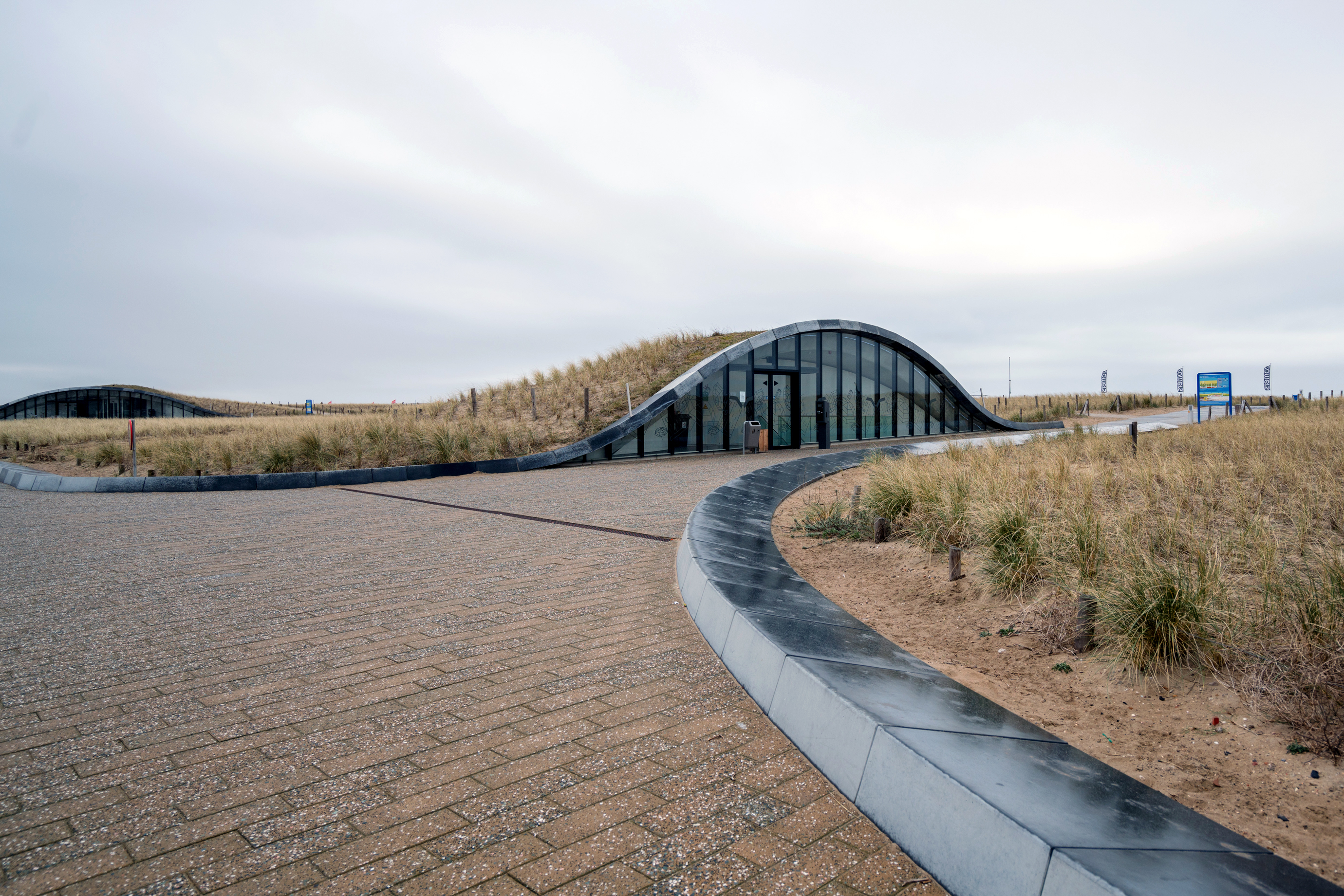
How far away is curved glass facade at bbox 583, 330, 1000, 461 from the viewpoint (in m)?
21.1

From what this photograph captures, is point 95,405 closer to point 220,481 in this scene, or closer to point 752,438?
point 220,481

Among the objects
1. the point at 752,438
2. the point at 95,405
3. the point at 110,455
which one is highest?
the point at 95,405

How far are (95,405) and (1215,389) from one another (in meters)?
80.1

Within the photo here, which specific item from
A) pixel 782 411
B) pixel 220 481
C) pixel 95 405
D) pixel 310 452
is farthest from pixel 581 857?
pixel 95 405

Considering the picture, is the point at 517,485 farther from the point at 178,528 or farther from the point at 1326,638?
the point at 1326,638

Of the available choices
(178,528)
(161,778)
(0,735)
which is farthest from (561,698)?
(178,528)

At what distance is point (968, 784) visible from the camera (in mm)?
2217

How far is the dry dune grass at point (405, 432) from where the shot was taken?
53.9 ft

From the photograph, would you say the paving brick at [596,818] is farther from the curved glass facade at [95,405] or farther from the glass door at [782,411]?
the curved glass facade at [95,405]

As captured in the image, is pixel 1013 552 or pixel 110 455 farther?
pixel 110 455

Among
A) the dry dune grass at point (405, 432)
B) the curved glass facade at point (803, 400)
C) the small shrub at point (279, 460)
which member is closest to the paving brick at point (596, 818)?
the dry dune grass at point (405, 432)

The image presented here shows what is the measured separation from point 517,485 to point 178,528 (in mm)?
5976

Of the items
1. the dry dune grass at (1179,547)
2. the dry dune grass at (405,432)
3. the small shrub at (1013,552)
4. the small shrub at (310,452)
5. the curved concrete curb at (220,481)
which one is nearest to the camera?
the dry dune grass at (1179,547)

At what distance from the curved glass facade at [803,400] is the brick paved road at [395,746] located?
13.9 meters
